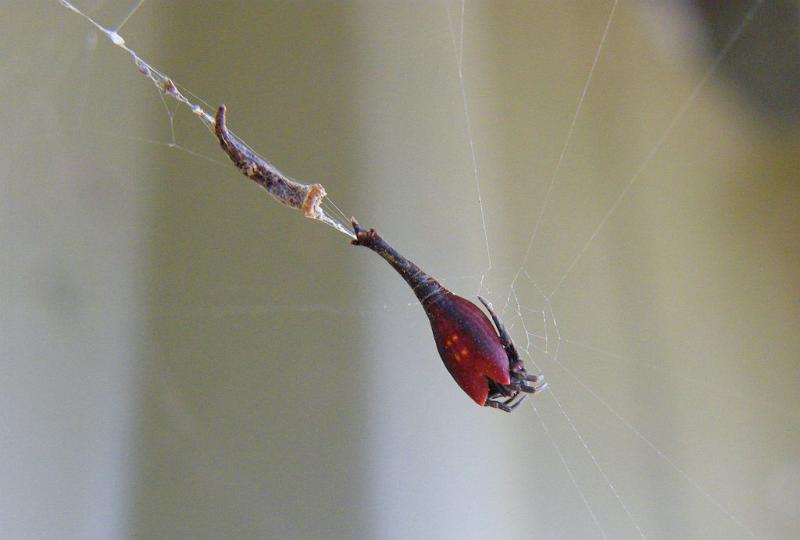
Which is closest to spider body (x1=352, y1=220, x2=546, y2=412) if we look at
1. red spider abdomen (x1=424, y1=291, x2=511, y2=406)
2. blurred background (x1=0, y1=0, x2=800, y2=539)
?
red spider abdomen (x1=424, y1=291, x2=511, y2=406)

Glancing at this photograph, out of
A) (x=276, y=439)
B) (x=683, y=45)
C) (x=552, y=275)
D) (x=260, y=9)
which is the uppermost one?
(x=260, y=9)

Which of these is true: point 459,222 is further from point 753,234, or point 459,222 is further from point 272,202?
point 753,234

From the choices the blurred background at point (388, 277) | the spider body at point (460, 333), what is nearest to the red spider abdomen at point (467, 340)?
the spider body at point (460, 333)

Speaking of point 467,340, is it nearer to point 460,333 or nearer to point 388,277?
point 460,333

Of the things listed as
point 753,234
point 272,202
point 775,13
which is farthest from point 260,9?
point 753,234

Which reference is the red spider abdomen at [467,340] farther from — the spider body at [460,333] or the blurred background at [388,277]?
the blurred background at [388,277]

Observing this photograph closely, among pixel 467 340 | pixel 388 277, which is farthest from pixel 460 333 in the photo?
pixel 388 277

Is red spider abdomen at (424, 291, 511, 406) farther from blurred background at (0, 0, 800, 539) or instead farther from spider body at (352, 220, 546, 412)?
blurred background at (0, 0, 800, 539)
